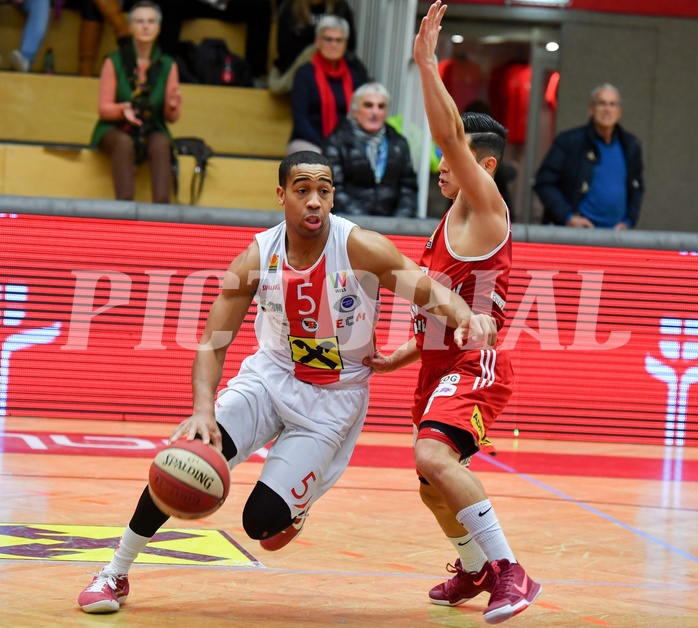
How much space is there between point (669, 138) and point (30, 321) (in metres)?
7.79

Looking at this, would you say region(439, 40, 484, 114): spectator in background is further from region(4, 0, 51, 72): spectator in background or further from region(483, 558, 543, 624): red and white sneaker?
region(483, 558, 543, 624): red and white sneaker

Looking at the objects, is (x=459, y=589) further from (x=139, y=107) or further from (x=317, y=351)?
(x=139, y=107)

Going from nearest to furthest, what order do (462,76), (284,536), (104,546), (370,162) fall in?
1. (284,536)
2. (104,546)
3. (370,162)
4. (462,76)

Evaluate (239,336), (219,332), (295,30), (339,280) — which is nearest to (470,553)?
(339,280)

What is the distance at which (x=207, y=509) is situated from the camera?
4.34 metres

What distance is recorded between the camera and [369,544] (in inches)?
229

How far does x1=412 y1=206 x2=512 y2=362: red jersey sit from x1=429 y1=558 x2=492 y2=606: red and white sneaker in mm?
911

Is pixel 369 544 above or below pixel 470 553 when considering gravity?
below

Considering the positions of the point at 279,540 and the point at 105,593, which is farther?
the point at 279,540

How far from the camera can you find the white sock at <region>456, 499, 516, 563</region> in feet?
14.8

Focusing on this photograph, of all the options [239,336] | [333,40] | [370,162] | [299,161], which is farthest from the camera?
[333,40]

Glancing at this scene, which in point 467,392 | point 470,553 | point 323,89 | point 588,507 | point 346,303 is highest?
point 323,89

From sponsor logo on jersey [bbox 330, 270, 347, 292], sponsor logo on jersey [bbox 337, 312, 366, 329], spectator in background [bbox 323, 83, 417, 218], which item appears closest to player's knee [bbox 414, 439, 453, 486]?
sponsor logo on jersey [bbox 337, 312, 366, 329]

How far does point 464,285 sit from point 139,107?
5291mm
